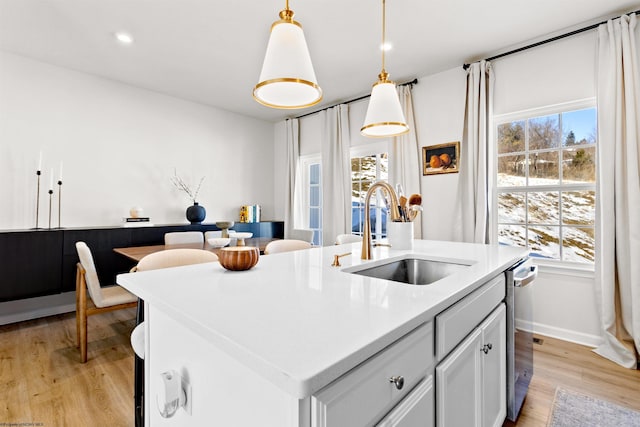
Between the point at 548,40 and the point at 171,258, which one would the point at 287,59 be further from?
the point at 548,40

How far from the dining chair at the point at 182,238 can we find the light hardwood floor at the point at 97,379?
0.96m

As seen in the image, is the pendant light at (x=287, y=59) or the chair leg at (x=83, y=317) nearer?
the pendant light at (x=287, y=59)

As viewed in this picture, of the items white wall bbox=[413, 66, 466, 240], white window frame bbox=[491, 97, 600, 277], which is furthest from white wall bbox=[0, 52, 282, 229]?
white window frame bbox=[491, 97, 600, 277]

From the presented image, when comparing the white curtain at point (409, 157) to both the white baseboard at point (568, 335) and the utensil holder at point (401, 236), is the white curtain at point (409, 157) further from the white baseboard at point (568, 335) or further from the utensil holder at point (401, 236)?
the utensil holder at point (401, 236)

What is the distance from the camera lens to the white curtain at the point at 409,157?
3460mm

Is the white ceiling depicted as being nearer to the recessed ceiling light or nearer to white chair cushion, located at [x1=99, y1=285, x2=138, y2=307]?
the recessed ceiling light

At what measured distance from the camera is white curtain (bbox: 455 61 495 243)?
296cm

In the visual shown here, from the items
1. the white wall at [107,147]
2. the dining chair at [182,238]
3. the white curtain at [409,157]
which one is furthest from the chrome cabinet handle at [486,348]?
the white wall at [107,147]

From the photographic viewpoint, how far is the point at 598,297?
2480mm

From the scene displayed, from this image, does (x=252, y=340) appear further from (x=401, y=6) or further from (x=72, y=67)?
(x=72, y=67)

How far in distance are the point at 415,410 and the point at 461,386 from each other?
1.11 feet

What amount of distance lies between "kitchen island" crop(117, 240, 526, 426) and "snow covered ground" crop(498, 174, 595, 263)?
7.30 ft

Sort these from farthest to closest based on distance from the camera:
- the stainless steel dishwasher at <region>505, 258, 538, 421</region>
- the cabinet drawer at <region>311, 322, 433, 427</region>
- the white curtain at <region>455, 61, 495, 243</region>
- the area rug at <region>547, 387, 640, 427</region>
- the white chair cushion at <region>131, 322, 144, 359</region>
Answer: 1. the white curtain at <region>455, 61, 495, 243</region>
2. the area rug at <region>547, 387, 640, 427</region>
3. the stainless steel dishwasher at <region>505, 258, 538, 421</region>
4. the white chair cushion at <region>131, 322, 144, 359</region>
5. the cabinet drawer at <region>311, 322, 433, 427</region>

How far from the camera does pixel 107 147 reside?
3.62 meters
